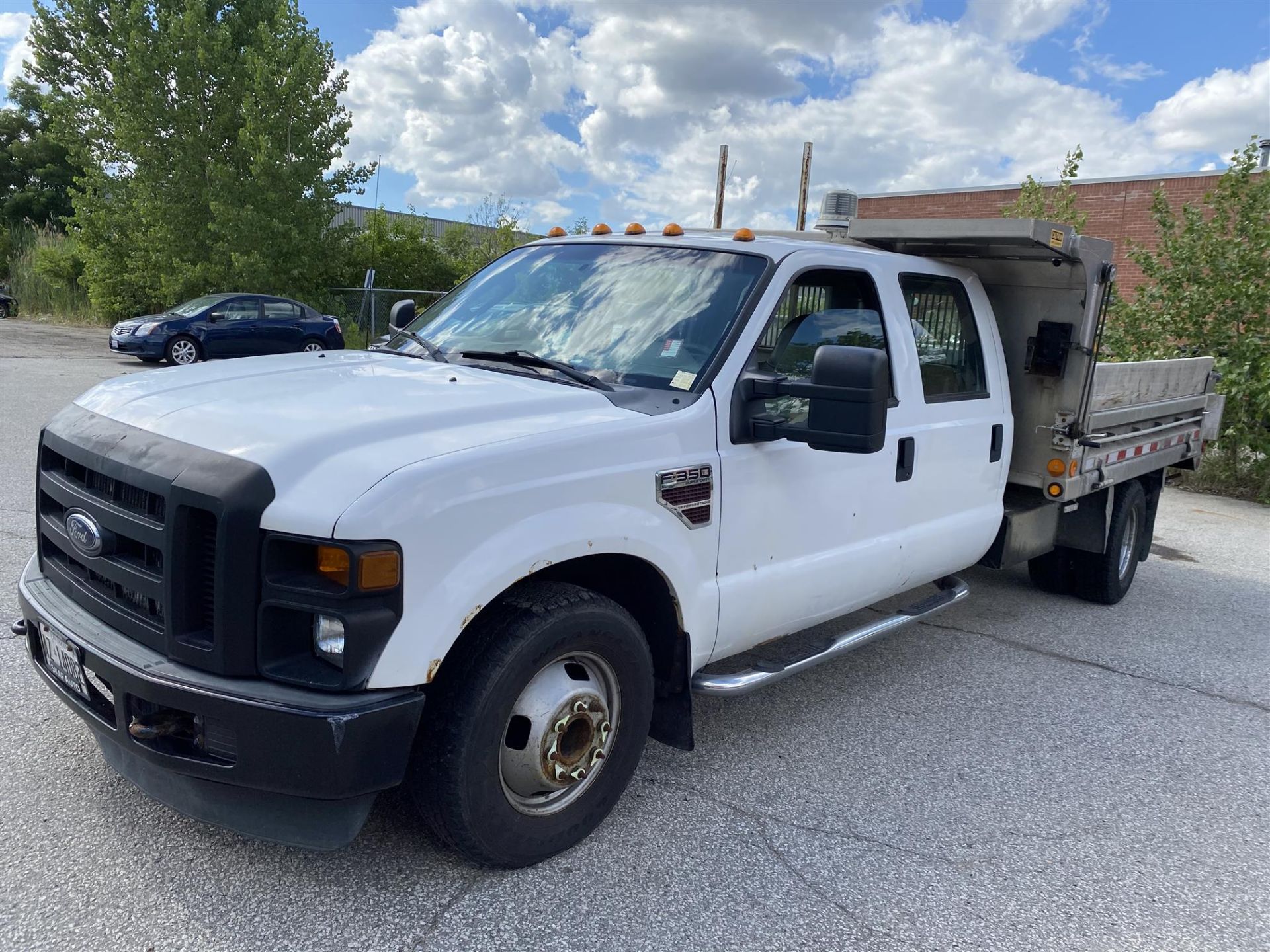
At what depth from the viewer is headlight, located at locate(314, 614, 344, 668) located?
252 cm

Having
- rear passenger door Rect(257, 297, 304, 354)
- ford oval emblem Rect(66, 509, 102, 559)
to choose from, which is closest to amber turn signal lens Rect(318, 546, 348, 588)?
ford oval emblem Rect(66, 509, 102, 559)

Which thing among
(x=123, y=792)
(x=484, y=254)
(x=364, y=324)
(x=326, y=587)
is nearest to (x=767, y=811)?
(x=326, y=587)

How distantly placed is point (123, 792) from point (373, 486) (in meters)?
1.70

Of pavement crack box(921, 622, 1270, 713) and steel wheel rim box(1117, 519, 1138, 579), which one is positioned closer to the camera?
pavement crack box(921, 622, 1270, 713)

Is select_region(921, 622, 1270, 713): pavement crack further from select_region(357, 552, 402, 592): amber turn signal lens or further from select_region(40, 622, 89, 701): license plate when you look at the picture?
select_region(40, 622, 89, 701): license plate

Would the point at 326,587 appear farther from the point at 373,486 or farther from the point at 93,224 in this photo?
the point at 93,224

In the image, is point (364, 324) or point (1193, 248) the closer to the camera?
point (1193, 248)

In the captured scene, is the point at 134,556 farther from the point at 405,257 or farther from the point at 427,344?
the point at 405,257

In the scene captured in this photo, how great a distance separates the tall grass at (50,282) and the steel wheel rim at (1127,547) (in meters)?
28.7

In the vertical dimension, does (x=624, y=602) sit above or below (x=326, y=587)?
below

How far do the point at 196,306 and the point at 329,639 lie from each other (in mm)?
18918

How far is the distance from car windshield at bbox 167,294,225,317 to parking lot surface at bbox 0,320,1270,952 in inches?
597

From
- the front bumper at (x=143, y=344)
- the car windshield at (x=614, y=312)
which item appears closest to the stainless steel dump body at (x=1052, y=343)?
the car windshield at (x=614, y=312)

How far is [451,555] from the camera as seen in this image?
102 inches
